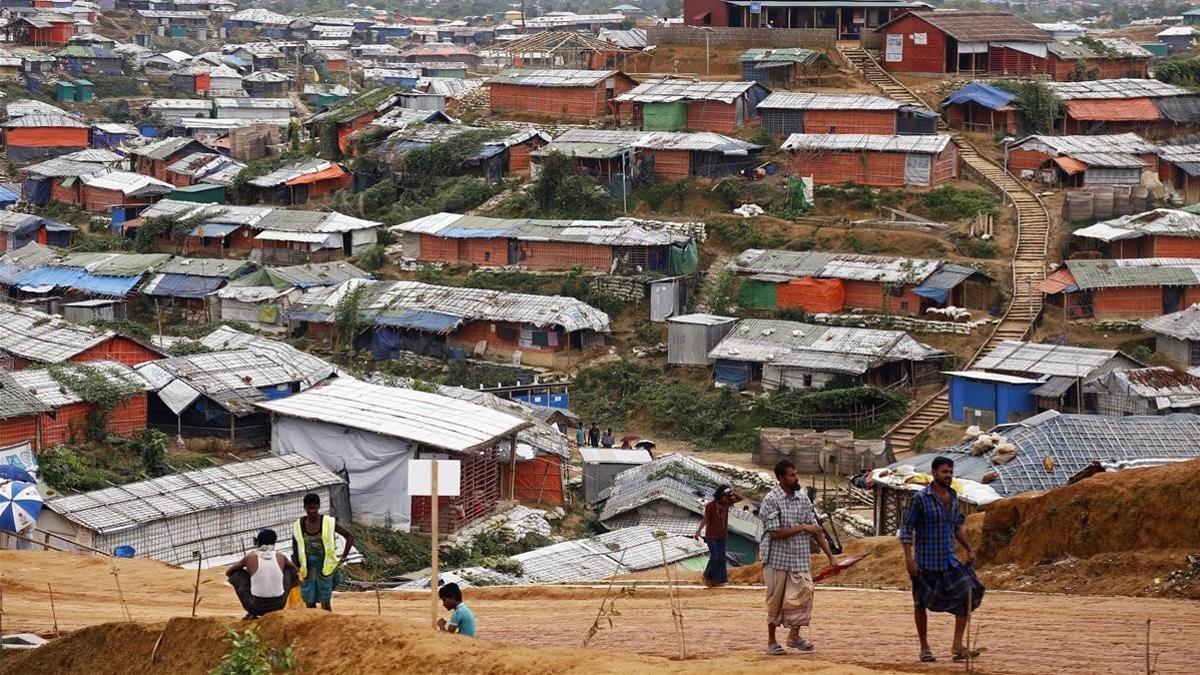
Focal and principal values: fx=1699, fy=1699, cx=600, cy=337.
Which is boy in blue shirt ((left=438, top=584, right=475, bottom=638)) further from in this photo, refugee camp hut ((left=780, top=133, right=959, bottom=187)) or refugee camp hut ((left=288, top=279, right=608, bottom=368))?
refugee camp hut ((left=780, top=133, right=959, bottom=187))

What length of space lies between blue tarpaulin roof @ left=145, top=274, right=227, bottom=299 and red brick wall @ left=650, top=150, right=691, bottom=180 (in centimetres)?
1112

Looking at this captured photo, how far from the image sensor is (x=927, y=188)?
40375 millimetres

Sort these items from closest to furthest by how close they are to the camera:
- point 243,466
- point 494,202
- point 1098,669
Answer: point 1098,669, point 243,466, point 494,202

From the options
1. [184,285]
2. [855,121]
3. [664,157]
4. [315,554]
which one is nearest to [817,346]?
[664,157]

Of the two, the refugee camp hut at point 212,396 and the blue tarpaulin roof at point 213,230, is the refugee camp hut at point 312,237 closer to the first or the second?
the blue tarpaulin roof at point 213,230

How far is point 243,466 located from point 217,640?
13.6 metres

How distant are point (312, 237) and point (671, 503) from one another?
1973 centimetres

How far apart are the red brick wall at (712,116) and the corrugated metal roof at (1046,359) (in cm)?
1435

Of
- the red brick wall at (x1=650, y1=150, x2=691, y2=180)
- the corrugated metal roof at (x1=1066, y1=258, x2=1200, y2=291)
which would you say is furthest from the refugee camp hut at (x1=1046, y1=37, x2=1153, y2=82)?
the corrugated metal roof at (x1=1066, y1=258, x2=1200, y2=291)

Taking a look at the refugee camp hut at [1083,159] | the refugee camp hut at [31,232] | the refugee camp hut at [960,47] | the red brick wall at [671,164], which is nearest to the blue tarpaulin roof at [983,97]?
the refugee camp hut at [1083,159]

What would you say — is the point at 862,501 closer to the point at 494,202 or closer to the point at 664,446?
the point at 664,446

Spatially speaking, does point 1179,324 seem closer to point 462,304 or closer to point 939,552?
point 462,304

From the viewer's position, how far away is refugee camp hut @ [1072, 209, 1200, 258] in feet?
121

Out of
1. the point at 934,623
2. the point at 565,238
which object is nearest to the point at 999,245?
the point at 565,238
